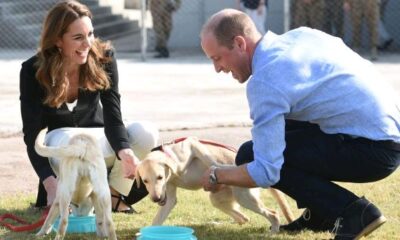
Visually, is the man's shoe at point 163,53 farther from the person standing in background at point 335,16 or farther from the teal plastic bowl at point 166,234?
the teal plastic bowl at point 166,234

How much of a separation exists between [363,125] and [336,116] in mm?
142

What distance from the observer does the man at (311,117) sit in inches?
160

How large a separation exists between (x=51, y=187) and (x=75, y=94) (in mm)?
685

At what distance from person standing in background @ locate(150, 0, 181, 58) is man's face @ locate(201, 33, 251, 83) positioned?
10.9 m

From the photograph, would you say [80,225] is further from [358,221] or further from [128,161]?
[358,221]

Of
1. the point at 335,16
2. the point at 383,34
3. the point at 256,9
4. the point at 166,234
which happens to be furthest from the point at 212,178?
the point at 383,34

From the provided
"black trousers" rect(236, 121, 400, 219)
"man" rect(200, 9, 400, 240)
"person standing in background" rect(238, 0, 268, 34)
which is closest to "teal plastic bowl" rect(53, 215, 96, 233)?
Result: "man" rect(200, 9, 400, 240)

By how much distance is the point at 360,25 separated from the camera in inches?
588

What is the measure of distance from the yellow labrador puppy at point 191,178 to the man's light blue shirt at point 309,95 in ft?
2.69

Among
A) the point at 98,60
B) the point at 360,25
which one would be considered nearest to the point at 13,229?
the point at 98,60

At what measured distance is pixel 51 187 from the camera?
489cm

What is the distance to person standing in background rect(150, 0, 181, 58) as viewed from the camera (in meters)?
15.0

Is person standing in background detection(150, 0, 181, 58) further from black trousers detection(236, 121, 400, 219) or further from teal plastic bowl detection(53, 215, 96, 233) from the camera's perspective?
black trousers detection(236, 121, 400, 219)

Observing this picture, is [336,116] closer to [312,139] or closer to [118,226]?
[312,139]
